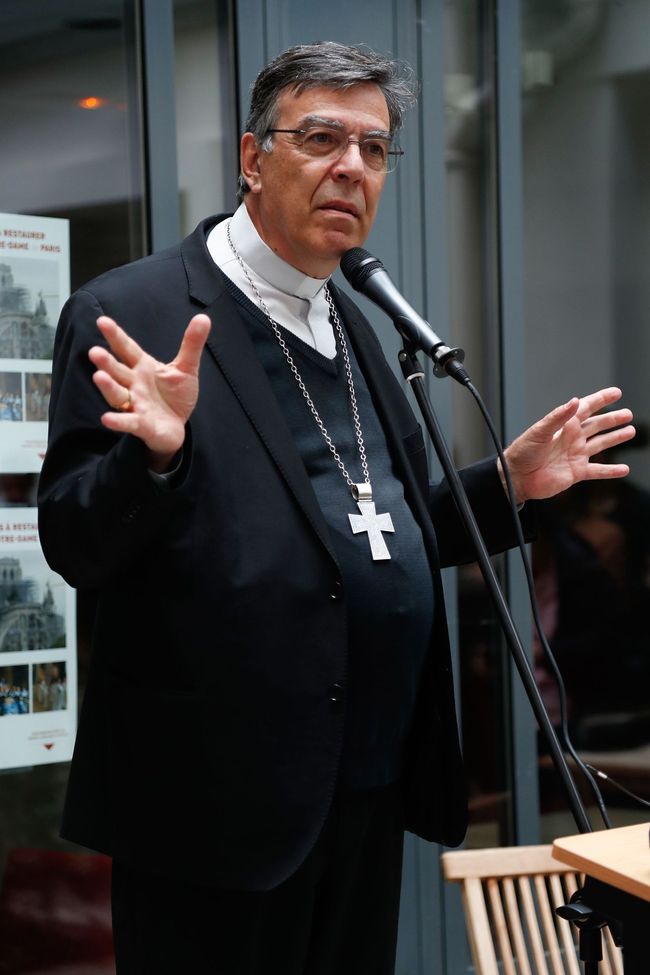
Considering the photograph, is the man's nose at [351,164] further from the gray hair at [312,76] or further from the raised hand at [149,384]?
the raised hand at [149,384]

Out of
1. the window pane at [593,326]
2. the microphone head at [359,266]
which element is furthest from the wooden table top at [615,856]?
the window pane at [593,326]

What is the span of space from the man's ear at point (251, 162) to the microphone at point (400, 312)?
26cm

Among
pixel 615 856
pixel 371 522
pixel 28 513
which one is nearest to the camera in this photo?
pixel 615 856

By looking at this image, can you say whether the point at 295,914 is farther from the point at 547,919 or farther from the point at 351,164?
the point at 351,164

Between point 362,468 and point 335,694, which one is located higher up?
point 362,468

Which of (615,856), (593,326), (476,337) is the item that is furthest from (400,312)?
(593,326)

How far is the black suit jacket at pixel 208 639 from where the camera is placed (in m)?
1.73

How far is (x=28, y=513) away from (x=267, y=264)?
3.42ft

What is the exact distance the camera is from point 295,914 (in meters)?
1.82

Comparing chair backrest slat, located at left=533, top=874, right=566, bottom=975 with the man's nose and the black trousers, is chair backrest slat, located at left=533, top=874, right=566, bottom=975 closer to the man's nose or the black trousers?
the black trousers

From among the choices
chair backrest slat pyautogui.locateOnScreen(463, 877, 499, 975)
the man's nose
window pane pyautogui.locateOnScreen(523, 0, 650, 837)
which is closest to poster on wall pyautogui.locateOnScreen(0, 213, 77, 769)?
the man's nose

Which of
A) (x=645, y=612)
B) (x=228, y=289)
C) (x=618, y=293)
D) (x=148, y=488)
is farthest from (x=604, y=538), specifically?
(x=148, y=488)

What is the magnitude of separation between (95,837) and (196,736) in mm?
244

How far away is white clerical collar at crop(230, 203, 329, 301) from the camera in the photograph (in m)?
2.04
